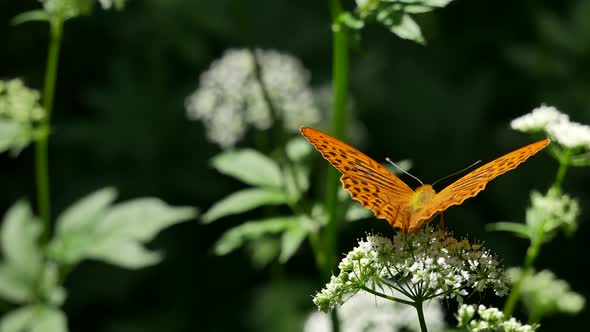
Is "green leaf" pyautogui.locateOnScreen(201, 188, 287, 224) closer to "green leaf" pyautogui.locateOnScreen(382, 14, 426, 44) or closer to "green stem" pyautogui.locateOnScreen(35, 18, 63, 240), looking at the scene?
"green stem" pyautogui.locateOnScreen(35, 18, 63, 240)

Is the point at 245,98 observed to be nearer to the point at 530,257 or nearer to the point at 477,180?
the point at 530,257

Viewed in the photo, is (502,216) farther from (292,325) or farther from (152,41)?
(152,41)

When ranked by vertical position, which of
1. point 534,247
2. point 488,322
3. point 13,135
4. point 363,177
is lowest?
point 488,322

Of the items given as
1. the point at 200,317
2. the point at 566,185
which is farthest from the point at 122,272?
the point at 566,185

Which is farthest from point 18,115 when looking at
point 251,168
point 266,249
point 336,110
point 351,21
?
point 266,249

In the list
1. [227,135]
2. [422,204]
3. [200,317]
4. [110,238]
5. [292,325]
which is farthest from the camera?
[200,317]

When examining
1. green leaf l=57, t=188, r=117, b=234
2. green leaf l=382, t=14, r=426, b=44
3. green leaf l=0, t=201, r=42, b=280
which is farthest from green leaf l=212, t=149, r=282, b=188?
green leaf l=382, t=14, r=426, b=44
